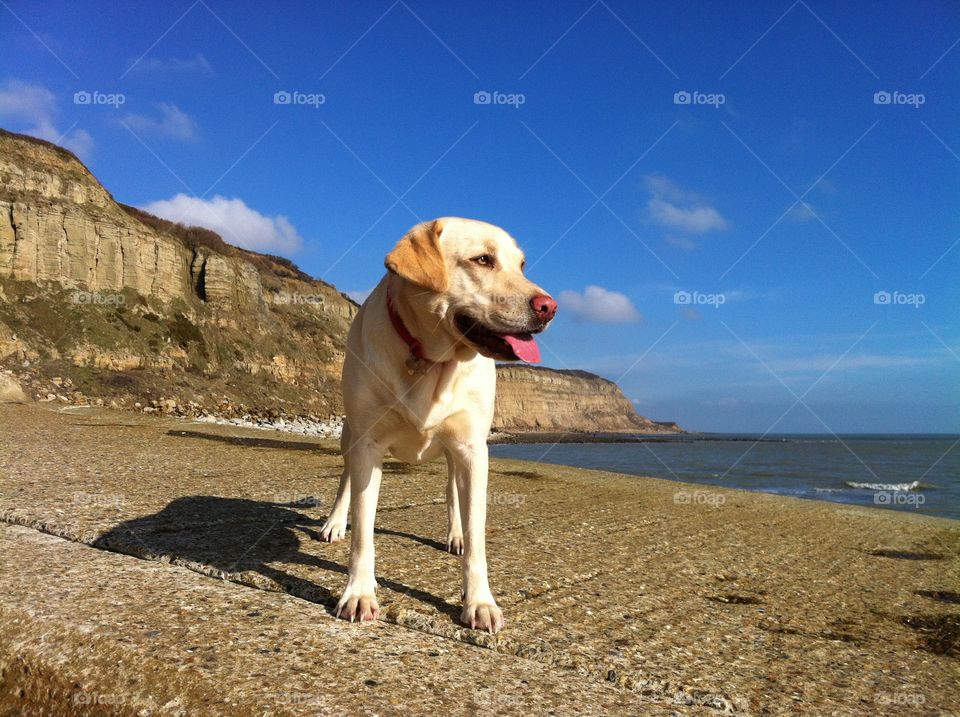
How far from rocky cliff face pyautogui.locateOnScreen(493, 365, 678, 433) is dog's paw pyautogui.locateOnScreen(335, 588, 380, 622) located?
89.0m

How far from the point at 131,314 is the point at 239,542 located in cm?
3601

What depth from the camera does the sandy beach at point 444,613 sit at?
180cm

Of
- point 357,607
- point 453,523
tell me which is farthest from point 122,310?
point 357,607

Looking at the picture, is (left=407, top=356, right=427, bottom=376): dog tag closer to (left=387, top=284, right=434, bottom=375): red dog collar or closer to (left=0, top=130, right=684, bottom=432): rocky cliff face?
(left=387, top=284, right=434, bottom=375): red dog collar

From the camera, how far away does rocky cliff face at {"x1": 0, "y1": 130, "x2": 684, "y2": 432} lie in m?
27.4

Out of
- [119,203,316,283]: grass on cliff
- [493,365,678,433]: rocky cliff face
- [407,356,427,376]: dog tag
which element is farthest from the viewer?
[493,365,678,433]: rocky cliff face

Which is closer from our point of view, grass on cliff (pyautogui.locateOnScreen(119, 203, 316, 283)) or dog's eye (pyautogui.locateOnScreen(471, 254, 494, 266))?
dog's eye (pyautogui.locateOnScreen(471, 254, 494, 266))

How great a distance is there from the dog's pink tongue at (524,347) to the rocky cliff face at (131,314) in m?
22.7

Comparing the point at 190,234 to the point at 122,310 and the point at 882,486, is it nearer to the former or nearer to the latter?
the point at 122,310

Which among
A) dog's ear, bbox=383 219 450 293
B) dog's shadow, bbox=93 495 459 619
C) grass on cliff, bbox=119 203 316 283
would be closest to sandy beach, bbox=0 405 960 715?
dog's shadow, bbox=93 495 459 619

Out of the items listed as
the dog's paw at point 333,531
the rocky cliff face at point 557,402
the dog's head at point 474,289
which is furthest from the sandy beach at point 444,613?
the rocky cliff face at point 557,402

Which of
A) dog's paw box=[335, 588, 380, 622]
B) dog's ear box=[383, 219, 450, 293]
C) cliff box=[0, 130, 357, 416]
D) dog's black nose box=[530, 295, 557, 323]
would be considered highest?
cliff box=[0, 130, 357, 416]

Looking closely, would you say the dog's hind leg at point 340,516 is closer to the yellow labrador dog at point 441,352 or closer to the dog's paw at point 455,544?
the dog's paw at point 455,544

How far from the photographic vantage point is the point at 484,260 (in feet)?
9.41
